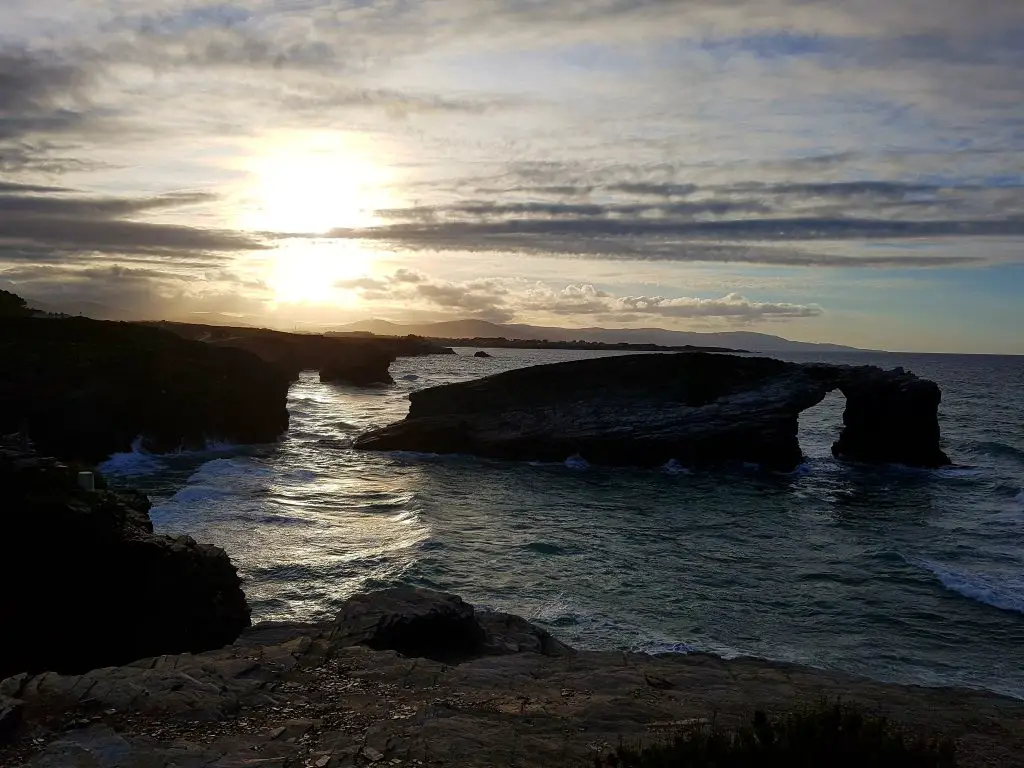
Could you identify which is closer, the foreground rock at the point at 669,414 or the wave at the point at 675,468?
the wave at the point at 675,468

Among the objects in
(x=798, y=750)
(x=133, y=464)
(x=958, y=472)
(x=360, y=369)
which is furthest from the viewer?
(x=360, y=369)

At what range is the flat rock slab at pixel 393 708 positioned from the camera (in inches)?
281

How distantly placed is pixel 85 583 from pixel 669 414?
112 ft

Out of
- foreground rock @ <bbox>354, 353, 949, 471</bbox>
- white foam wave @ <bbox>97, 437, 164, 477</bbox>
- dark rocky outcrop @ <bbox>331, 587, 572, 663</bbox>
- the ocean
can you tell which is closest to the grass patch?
dark rocky outcrop @ <bbox>331, 587, 572, 663</bbox>

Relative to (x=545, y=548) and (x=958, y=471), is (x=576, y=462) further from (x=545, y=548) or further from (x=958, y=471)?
(x=958, y=471)

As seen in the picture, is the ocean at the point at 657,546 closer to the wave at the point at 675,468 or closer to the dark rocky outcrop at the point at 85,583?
the wave at the point at 675,468

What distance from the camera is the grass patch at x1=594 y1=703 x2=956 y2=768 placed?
247 inches

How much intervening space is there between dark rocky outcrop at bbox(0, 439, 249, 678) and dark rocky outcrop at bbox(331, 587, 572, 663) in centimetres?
294

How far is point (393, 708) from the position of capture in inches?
328

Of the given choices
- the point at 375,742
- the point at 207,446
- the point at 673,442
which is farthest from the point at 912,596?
the point at 207,446

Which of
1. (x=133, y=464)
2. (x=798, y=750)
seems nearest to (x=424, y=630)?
(x=798, y=750)

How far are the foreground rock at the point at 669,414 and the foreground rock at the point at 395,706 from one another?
2950 cm

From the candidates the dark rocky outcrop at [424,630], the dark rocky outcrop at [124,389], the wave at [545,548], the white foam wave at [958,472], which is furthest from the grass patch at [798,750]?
the white foam wave at [958,472]

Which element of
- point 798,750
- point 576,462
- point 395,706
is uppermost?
point 798,750
